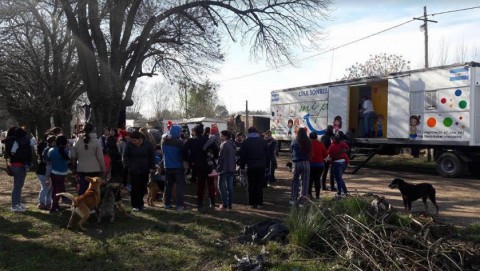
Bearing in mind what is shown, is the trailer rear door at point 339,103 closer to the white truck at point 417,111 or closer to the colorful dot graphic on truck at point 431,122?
the white truck at point 417,111

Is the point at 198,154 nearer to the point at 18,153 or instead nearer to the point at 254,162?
the point at 254,162

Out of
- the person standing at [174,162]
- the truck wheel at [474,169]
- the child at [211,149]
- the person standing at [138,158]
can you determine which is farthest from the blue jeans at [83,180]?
the truck wheel at [474,169]

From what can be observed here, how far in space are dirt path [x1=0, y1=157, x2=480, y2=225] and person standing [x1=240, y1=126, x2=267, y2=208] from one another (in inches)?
Answer: 12.3

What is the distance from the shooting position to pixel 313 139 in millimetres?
10188

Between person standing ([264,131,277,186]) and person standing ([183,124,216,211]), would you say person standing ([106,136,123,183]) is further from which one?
person standing ([264,131,277,186])

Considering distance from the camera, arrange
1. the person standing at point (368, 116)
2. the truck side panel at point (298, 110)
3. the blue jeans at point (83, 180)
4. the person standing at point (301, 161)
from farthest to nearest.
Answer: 1. the truck side panel at point (298, 110)
2. the person standing at point (368, 116)
3. the person standing at point (301, 161)
4. the blue jeans at point (83, 180)

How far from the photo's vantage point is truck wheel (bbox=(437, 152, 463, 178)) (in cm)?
1477

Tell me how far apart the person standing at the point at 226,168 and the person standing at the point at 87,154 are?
7.59ft

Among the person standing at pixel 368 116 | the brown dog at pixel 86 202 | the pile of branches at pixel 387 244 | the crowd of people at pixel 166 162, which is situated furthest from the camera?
the person standing at pixel 368 116

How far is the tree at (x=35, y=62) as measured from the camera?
15.0 metres

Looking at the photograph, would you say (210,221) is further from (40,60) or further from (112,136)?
(40,60)

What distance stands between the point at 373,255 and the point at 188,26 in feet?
44.9

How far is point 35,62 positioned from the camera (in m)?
18.5

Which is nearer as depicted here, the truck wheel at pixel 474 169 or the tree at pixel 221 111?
the truck wheel at pixel 474 169
